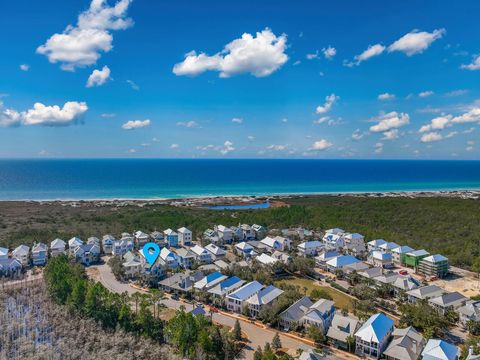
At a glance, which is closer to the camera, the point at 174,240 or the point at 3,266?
the point at 3,266

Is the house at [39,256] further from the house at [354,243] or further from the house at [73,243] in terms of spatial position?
the house at [354,243]

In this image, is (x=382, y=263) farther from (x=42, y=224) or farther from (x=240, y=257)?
(x=42, y=224)

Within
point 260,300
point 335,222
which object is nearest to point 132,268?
point 260,300

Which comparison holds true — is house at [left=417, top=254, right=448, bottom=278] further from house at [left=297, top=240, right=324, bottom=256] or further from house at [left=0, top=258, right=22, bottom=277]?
house at [left=0, top=258, right=22, bottom=277]

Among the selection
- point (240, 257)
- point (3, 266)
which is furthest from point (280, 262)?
point (3, 266)

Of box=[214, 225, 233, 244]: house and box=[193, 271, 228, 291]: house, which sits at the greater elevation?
box=[214, 225, 233, 244]: house

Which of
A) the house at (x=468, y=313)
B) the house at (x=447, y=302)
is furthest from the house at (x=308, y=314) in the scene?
the house at (x=468, y=313)

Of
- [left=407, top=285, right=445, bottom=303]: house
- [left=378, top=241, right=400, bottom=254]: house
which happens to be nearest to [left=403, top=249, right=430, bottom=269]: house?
[left=378, top=241, right=400, bottom=254]: house
